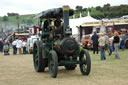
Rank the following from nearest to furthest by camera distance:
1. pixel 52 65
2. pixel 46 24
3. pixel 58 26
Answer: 1. pixel 52 65
2. pixel 58 26
3. pixel 46 24

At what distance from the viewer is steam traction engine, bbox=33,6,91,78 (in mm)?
9594

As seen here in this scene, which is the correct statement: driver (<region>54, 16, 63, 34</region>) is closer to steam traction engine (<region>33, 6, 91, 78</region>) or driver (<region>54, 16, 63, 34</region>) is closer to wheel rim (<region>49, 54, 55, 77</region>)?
steam traction engine (<region>33, 6, 91, 78</region>)

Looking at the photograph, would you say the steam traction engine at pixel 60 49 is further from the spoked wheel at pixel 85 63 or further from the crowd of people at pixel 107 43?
the crowd of people at pixel 107 43

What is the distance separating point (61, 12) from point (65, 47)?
1.35 metres

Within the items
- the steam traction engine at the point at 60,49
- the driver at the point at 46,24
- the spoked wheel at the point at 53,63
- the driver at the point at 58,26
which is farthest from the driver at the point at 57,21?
the spoked wheel at the point at 53,63

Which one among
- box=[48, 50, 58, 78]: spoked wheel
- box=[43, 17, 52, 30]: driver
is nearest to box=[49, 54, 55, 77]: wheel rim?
box=[48, 50, 58, 78]: spoked wheel

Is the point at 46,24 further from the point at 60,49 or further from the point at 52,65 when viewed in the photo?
the point at 52,65

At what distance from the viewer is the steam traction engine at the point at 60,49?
31.5 ft

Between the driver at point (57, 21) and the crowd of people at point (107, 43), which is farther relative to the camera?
the crowd of people at point (107, 43)

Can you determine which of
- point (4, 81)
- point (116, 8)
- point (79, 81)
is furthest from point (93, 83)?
point (116, 8)

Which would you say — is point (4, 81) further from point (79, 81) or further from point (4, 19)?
point (4, 19)

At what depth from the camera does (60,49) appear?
9703 millimetres

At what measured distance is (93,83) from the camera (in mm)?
8414

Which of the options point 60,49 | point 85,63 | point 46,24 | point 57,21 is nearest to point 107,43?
point 46,24
